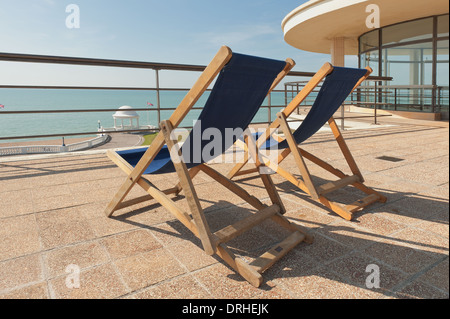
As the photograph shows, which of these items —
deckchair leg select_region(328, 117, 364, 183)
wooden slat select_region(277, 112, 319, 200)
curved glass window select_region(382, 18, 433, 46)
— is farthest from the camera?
curved glass window select_region(382, 18, 433, 46)

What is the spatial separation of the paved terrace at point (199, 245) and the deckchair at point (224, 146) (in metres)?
0.07

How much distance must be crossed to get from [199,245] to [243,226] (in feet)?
0.93

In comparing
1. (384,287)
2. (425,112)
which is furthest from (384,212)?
(425,112)

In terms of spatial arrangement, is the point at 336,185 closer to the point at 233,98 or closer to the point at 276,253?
the point at 276,253

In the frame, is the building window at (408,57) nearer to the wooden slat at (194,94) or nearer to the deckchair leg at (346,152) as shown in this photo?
the deckchair leg at (346,152)

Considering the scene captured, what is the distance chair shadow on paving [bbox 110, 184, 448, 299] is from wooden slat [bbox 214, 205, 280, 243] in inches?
5.2

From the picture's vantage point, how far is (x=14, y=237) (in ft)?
6.17

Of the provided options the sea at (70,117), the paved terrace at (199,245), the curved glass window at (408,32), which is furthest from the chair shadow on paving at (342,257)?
the curved glass window at (408,32)

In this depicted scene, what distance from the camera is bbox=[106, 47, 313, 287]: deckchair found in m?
1.51

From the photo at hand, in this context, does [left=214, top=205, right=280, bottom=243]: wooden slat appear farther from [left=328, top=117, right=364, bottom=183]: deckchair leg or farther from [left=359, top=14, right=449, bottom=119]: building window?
[left=359, top=14, right=449, bottom=119]: building window

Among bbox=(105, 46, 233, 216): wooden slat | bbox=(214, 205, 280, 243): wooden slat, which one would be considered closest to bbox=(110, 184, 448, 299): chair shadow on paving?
bbox=(214, 205, 280, 243): wooden slat

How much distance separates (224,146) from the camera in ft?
6.84

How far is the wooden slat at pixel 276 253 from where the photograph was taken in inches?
59.3
